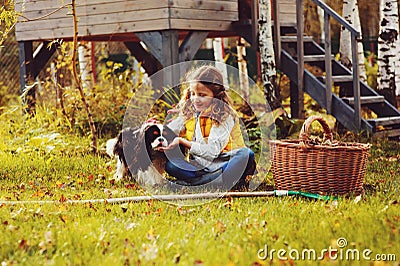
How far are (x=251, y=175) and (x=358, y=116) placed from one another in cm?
319

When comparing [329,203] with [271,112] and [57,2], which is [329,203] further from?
[57,2]

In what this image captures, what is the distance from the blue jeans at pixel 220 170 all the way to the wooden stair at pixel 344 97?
3.37 meters

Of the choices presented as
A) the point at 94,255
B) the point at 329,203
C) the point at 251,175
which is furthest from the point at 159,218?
the point at 251,175

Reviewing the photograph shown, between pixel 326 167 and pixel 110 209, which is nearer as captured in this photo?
pixel 110 209

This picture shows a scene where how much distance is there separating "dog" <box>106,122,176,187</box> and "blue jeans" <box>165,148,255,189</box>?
120 millimetres

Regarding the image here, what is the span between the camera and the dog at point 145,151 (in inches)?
231

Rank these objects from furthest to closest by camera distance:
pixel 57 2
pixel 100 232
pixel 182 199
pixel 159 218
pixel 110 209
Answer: pixel 57 2 → pixel 182 199 → pixel 110 209 → pixel 159 218 → pixel 100 232

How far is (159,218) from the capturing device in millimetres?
4625

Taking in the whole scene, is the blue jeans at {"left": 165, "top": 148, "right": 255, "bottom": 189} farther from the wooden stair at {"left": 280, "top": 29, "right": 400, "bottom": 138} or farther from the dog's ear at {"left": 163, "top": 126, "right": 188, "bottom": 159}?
the wooden stair at {"left": 280, "top": 29, "right": 400, "bottom": 138}

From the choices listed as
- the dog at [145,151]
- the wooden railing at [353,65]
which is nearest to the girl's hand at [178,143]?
the dog at [145,151]

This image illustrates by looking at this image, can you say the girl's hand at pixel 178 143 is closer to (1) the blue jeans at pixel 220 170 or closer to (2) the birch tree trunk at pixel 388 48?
(1) the blue jeans at pixel 220 170

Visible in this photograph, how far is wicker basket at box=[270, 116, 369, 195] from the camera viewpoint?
538 centimetres

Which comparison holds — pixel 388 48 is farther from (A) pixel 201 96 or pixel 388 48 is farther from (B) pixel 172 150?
(B) pixel 172 150

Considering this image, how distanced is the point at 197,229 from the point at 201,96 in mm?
1932
